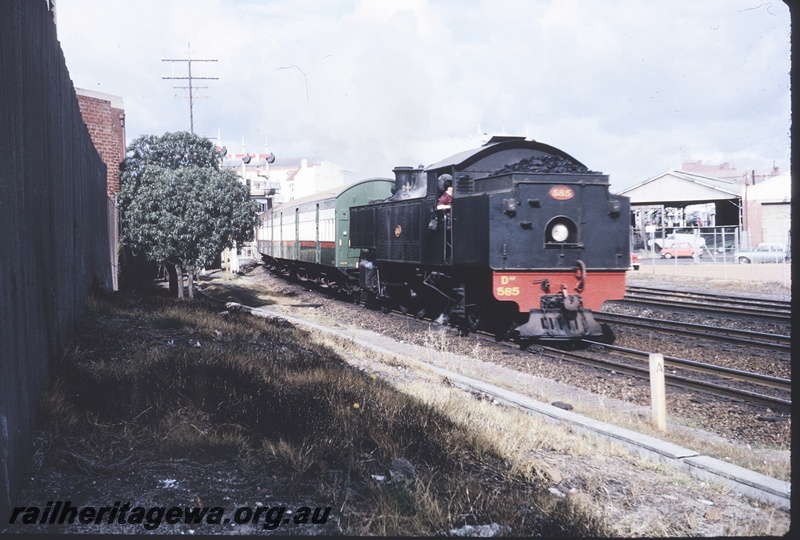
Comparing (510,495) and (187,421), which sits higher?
(187,421)

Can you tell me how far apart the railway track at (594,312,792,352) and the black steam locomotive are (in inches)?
56.1

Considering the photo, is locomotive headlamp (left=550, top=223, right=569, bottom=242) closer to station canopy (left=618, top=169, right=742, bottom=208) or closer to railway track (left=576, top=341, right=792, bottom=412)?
railway track (left=576, top=341, right=792, bottom=412)

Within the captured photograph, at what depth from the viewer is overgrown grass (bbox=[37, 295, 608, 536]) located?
12.9ft

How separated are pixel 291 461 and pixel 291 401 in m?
1.25

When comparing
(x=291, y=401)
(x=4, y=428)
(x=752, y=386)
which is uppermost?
(x=4, y=428)

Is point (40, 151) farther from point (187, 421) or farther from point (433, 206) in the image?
point (433, 206)

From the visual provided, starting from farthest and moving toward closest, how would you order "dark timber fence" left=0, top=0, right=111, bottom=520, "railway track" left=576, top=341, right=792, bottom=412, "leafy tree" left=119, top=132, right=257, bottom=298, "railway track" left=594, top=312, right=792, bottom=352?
"leafy tree" left=119, top=132, right=257, bottom=298 < "railway track" left=594, top=312, right=792, bottom=352 < "railway track" left=576, top=341, right=792, bottom=412 < "dark timber fence" left=0, top=0, right=111, bottom=520

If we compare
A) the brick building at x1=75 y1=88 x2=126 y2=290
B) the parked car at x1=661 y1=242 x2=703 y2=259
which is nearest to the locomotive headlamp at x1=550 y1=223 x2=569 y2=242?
the brick building at x1=75 y1=88 x2=126 y2=290

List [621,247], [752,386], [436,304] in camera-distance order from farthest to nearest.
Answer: [436,304] → [621,247] → [752,386]

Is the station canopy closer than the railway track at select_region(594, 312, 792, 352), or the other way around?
the railway track at select_region(594, 312, 792, 352)

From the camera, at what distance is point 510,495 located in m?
4.37

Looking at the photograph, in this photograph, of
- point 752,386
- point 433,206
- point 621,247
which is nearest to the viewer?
point 752,386

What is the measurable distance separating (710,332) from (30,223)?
11.8m

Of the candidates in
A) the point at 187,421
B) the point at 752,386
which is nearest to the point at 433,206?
the point at 752,386
